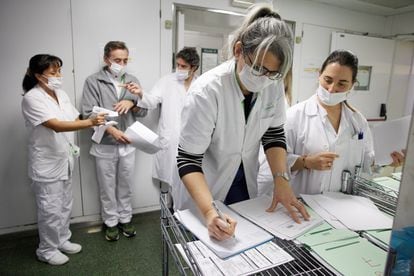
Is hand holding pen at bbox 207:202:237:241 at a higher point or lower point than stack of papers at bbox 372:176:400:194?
higher

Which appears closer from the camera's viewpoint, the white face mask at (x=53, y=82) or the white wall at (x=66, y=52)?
the white face mask at (x=53, y=82)

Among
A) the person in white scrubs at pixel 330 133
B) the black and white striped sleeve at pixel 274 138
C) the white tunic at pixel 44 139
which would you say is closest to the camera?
the black and white striped sleeve at pixel 274 138

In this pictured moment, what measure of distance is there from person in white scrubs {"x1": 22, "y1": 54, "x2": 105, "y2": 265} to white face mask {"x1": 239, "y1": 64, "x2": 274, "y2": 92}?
1343 mm

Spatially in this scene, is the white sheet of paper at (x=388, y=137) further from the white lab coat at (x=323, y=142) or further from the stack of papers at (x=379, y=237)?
the stack of papers at (x=379, y=237)

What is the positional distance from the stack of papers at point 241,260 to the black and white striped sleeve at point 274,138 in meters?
0.51

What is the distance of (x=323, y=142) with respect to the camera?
134 cm

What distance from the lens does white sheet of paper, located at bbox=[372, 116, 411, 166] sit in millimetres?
1247

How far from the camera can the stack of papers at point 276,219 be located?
0.86m

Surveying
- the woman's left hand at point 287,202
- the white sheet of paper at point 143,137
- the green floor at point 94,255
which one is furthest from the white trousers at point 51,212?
the woman's left hand at point 287,202

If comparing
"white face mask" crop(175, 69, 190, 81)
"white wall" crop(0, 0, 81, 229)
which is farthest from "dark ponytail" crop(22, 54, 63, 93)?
"white face mask" crop(175, 69, 190, 81)

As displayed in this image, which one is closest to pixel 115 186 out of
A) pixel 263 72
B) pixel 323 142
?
pixel 323 142

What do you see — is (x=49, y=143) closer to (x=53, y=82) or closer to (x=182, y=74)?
(x=53, y=82)

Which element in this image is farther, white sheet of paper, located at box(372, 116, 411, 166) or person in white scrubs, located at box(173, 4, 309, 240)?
white sheet of paper, located at box(372, 116, 411, 166)

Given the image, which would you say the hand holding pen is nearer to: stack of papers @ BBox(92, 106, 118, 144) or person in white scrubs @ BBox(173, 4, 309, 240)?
person in white scrubs @ BBox(173, 4, 309, 240)
